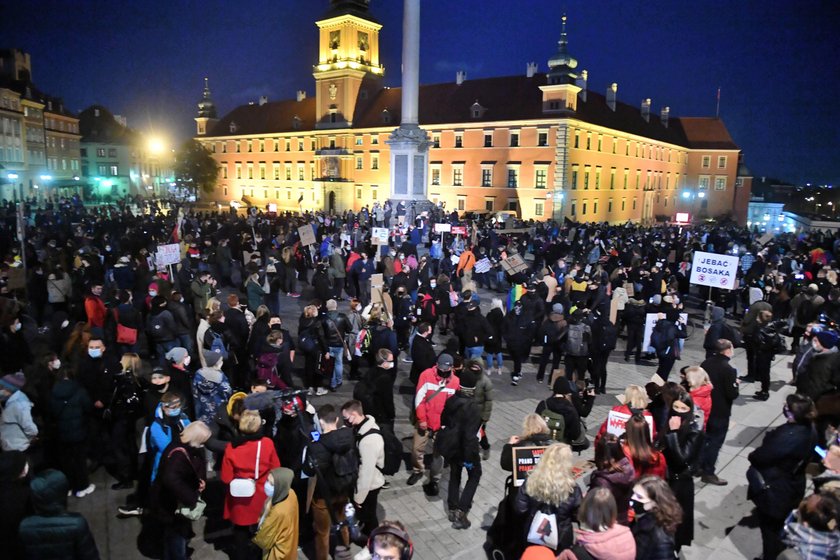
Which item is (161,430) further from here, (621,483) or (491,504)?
(621,483)

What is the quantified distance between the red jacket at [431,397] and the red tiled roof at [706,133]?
81.9 m

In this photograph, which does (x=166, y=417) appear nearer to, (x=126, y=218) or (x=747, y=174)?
(x=126, y=218)

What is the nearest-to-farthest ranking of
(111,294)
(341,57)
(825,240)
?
(111,294)
(825,240)
(341,57)

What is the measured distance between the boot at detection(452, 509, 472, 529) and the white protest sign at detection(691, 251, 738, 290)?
8998 mm

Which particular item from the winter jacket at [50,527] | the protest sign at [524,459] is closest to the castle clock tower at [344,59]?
the protest sign at [524,459]

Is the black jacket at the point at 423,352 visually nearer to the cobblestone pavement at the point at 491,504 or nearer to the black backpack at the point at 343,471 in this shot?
the cobblestone pavement at the point at 491,504

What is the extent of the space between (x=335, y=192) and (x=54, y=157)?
36640 millimetres

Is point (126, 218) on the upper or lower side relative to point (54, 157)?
lower

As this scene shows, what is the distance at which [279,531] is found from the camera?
16.8ft

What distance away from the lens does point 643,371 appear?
41.7 feet

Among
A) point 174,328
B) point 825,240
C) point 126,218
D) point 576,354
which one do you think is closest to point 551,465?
point 576,354

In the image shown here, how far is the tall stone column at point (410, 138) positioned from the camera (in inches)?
1459

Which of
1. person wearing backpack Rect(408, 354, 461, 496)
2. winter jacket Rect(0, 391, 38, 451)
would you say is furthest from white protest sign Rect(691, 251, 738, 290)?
winter jacket Rect(0, 391, 38, 451)

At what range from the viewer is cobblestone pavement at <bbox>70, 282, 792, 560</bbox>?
6.36 meters
